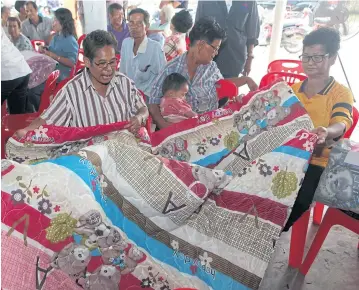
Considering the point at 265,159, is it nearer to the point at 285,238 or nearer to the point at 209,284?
the point at 209,284

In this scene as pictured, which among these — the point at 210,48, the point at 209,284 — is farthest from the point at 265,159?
the point at 210,48

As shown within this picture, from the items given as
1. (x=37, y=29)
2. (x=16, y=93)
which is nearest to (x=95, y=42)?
(x=16, y=93)

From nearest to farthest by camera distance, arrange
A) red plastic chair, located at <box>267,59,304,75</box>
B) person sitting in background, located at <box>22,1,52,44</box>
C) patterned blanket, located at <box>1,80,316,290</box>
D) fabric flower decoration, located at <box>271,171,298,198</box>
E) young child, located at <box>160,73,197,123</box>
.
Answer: patterned blanket, located at <box>1,80,316,290</box> → fabric flower decoration, located at <box>271,171,298,198</box> → young child, located at <box>160,73,197,123</box> → red plastic chair, located at <box>267,59,304,75</box> → person sitting in background, located at <box>22,1,52,44</box>

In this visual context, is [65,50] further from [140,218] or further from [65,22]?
[140,218]

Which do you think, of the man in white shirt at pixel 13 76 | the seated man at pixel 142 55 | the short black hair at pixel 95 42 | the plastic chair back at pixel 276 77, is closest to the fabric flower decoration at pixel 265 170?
the short black hair at pixel 95 42

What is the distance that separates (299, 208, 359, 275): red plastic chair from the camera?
6.09 feet

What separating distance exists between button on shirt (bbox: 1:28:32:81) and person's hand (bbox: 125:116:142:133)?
1198 millimetres

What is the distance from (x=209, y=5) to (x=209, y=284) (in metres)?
2.76

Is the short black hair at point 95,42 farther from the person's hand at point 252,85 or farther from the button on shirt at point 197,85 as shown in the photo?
the person's hand at point 252,85

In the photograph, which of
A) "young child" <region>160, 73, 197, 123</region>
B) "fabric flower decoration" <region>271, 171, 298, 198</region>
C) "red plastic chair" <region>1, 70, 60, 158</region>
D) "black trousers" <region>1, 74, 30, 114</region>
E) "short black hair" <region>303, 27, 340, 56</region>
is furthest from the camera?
"black trousers" <region>1, 74, 30, 114</region>

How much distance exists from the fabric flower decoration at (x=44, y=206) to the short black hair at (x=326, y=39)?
150 centimetres

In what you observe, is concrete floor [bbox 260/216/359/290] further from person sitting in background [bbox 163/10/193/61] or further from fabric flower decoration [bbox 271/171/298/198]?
person sitting in background [bbox 163/10/193/61]

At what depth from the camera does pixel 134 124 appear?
1858mm

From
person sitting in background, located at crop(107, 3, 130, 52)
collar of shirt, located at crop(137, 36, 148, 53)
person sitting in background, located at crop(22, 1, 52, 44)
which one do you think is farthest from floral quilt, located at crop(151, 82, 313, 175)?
person sitting in background, located at crop(22, 1, 52, 44)
